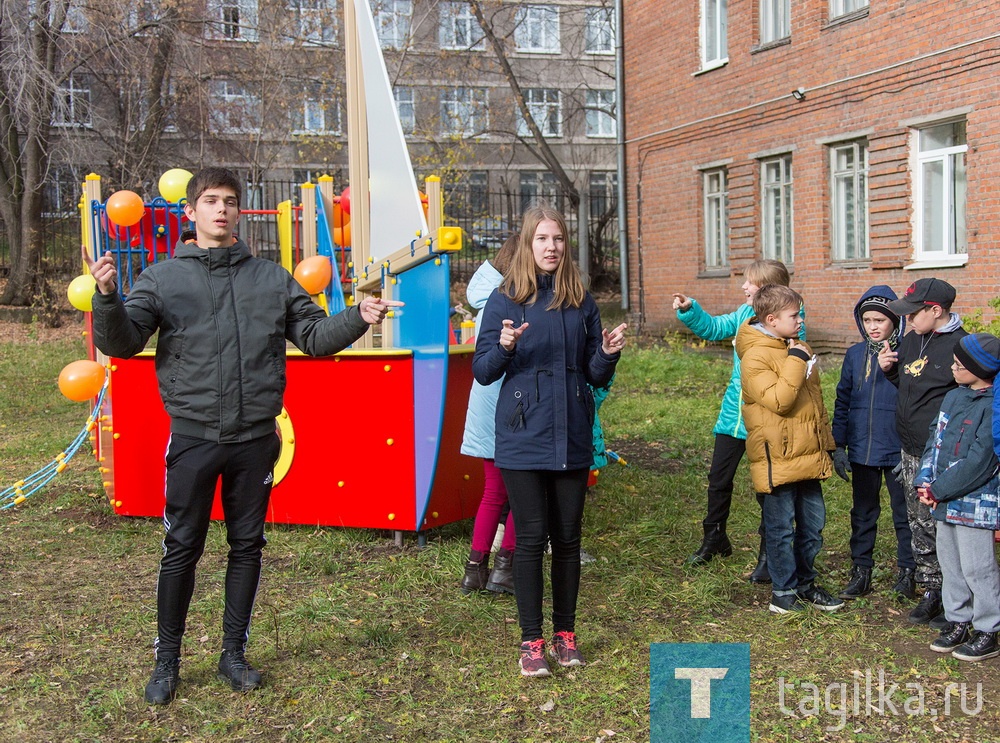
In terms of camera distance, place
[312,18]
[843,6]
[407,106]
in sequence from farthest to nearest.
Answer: [407,106]
[312,18]
[843,6]

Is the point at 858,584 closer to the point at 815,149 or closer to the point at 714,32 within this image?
the point at 815,149

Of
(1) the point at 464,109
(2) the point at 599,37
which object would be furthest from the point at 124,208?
(2) the point at 599,37

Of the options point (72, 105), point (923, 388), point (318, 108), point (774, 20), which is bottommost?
point (923, 388)

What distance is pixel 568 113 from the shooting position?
1248 inches

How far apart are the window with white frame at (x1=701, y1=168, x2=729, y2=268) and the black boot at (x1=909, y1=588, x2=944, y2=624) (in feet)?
40.5

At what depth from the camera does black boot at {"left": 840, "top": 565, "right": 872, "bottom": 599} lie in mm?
4672

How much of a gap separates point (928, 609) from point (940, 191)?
9.24 meters

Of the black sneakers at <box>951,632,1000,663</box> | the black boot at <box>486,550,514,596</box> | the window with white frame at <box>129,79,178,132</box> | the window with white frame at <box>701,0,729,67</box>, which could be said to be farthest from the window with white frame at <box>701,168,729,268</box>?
the black sneakers at <box>951,632,1000,663</box>

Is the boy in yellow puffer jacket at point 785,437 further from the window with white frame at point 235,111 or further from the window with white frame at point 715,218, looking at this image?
the window with white frame at point 235,111

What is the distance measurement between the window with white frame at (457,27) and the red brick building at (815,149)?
837 centimetres

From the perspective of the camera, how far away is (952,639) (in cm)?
401

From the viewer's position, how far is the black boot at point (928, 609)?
432cm

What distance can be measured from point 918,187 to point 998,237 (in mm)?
1381

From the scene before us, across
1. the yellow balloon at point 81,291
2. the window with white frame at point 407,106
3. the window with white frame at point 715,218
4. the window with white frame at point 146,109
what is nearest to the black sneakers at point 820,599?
the yellow balloon at point 81,291
